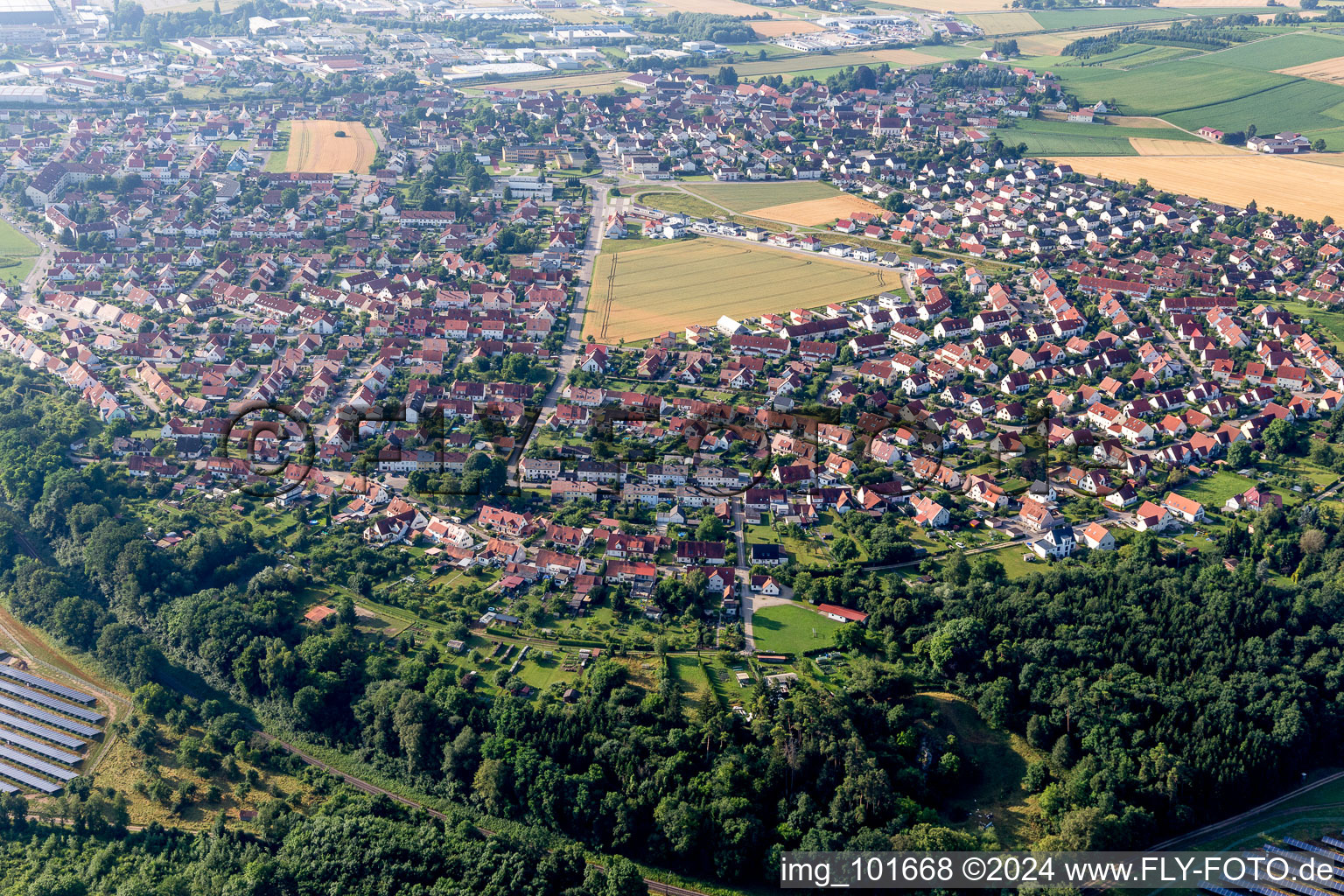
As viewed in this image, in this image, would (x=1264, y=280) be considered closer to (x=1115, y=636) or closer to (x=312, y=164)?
(x=1115, y=636)

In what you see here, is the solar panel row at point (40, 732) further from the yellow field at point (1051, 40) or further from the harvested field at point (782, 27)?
the yellow field at point (1051, 40)

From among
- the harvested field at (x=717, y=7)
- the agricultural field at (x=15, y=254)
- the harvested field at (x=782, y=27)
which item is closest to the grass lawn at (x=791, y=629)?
the agricultural field at (x=15, y=254)

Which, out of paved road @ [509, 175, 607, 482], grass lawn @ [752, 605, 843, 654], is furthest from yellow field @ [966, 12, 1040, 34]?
grass lawn @ [752, 605, 843, 654]

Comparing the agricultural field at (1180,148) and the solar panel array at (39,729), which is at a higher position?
the agricultural field at (1180,148)

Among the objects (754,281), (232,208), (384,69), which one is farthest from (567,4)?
(754,281)

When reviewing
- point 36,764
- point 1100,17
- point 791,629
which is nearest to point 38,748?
point 36,764
